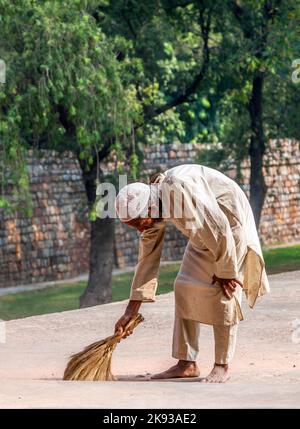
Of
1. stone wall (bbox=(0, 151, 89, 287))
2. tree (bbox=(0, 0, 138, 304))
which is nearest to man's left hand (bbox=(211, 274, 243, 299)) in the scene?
tree (bbox=(0, 0, 138, 304))

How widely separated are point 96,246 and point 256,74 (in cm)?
368

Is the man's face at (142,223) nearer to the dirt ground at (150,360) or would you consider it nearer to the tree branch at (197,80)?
the dirt ground at (150,360)

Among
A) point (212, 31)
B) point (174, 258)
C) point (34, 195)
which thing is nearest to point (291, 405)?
A: point (212, 31)

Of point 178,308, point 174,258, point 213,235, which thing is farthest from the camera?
point 174,258

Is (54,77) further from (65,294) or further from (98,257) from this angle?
(65,294)

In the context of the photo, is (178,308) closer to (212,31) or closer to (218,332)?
(218,332)

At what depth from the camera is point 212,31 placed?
22.0m

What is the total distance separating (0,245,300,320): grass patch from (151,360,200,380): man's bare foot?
10.8 meters

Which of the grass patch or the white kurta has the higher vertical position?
the white kurta

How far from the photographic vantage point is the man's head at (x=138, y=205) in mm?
7512

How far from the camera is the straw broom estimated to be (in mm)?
8156

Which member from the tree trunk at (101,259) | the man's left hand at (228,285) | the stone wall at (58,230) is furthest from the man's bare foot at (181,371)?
the stone wall at (58,230)

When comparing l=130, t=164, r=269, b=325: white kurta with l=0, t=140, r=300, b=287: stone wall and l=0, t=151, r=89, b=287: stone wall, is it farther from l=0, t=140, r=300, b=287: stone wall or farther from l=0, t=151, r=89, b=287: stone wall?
l=0, t=151, r=89, b=287: stone wall

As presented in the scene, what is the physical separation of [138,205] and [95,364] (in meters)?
1.20
